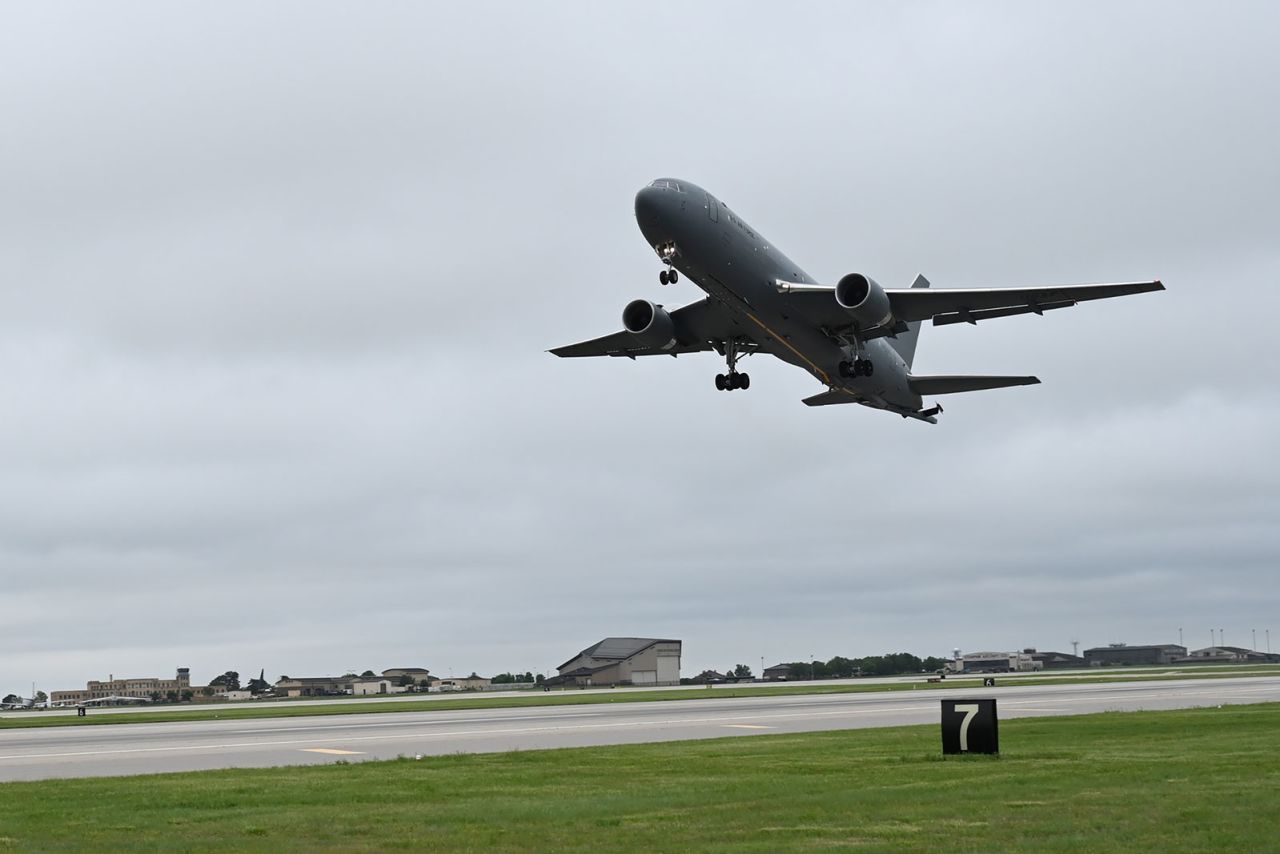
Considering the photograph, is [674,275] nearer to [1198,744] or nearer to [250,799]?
[1198,744]

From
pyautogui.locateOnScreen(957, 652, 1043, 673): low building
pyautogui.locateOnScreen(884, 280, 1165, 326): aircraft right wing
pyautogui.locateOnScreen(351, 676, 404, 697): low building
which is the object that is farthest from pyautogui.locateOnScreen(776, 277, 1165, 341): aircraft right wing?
pyautogui.locateOnScreen(957, 652, 1043, 673): low building

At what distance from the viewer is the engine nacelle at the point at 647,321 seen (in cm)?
4688

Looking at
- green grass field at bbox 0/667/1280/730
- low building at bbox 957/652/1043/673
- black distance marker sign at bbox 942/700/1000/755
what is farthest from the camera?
low building at bbox 957/652/1043/673

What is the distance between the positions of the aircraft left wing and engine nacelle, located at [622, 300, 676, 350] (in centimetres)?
36

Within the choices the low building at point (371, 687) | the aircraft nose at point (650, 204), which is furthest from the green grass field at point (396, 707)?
the low building at point (371, 687)

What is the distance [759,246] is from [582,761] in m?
20.6

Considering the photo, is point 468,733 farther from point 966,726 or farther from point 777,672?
point 777,672

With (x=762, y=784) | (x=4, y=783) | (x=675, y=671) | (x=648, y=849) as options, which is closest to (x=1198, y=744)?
(x=762, y=784)

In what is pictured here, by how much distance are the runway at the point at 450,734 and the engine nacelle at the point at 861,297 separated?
12.9 m

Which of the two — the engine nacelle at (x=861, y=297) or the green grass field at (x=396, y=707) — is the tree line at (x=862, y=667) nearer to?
the green grass field at (x=396, y=707)

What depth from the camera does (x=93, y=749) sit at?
123ft

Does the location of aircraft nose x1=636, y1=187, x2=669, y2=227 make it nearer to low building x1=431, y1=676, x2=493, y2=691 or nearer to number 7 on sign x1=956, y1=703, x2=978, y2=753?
A: number 7 on sign x1=956, y1=703, x2=978, y2=753

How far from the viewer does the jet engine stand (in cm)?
4150

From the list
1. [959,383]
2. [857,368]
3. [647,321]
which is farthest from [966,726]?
[959,383]
